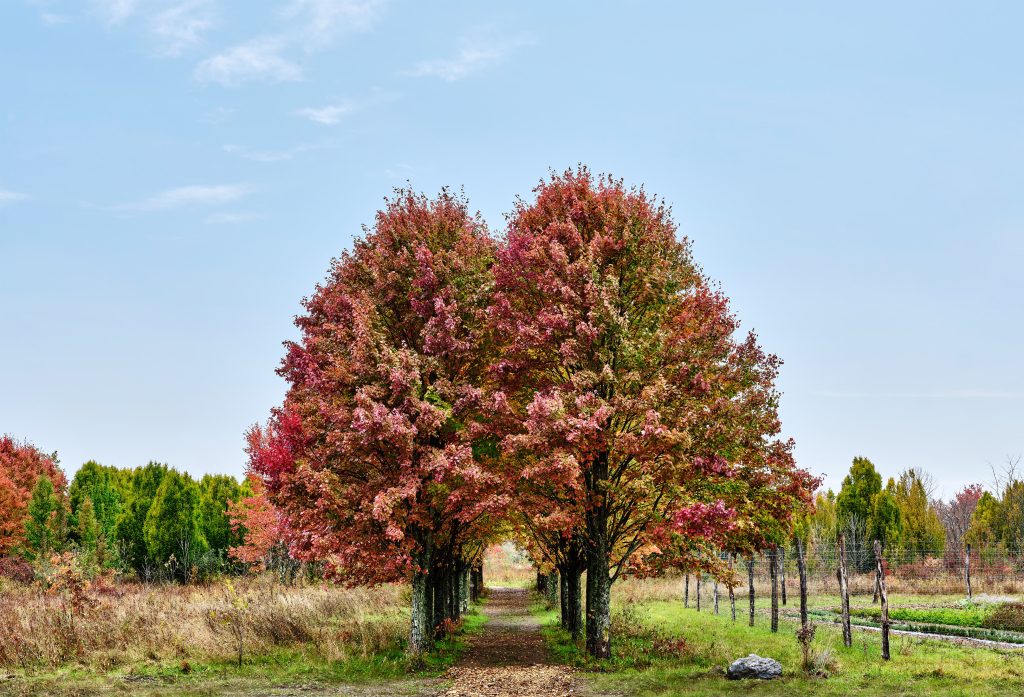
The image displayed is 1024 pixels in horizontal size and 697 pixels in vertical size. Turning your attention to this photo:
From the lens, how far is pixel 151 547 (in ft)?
179

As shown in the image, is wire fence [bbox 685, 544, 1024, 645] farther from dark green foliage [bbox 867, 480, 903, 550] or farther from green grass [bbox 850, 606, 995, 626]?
dark green foliage [bbox 867, 480, 903, 550]

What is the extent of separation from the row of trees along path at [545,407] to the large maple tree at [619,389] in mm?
53

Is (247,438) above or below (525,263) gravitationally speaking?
below

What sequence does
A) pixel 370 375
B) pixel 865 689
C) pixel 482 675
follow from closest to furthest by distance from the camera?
pixel 865 689, pixel 482 675, pixel 370 375

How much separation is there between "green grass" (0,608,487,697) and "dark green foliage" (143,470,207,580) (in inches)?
1443

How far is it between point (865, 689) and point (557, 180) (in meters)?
13.6

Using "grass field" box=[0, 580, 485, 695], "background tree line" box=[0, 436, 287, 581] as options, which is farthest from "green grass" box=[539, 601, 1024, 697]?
"background tree line" box=[0, 436, 287, 581]

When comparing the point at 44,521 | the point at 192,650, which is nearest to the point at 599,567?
the point at 192,650

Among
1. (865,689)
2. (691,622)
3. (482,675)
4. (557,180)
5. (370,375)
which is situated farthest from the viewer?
(691,622)

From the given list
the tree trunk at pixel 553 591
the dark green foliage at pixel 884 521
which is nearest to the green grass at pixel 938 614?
the tree trunk at pixel 553 591

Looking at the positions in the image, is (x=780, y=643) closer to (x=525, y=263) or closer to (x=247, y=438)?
(x=525, y=263)

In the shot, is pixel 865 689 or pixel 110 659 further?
pixel 110 659

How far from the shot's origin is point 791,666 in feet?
57.2

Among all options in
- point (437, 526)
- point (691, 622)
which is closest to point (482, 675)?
point (437, 526)
